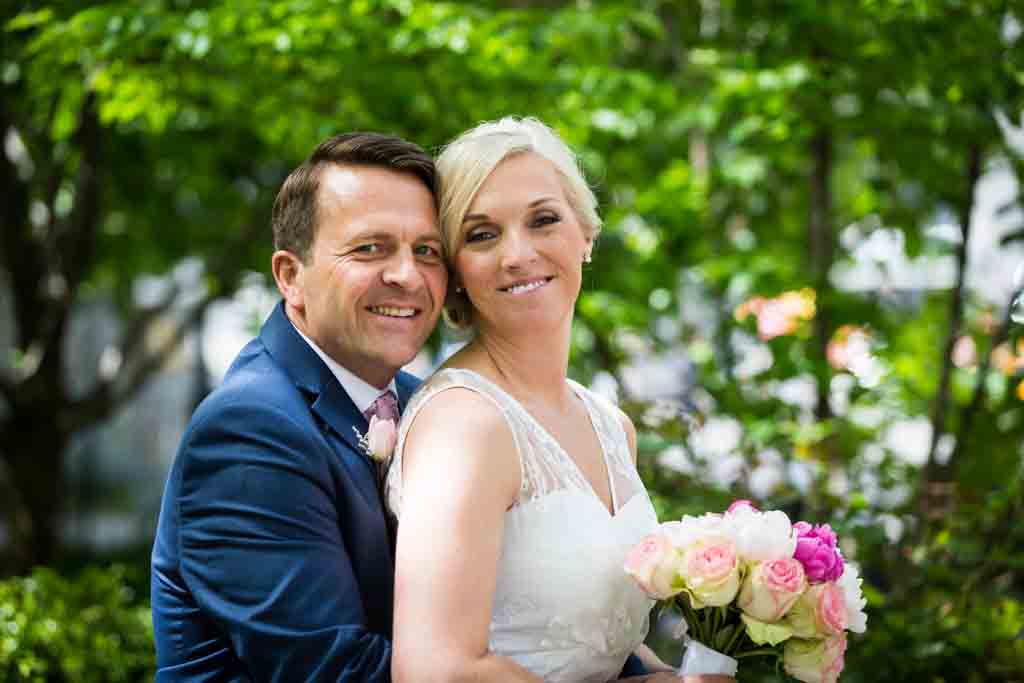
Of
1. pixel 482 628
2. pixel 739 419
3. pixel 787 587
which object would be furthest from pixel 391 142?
pixel 739 419

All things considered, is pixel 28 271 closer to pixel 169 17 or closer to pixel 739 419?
pixel 169 17

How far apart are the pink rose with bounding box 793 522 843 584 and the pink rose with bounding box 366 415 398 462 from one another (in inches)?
34.9

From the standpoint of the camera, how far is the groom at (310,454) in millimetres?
A: 2416

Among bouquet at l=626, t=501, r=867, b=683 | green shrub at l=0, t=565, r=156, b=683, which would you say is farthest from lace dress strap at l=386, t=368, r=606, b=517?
green shrub at l=0, t=565, r=156, b=683

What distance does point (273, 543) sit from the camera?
2.43 metres

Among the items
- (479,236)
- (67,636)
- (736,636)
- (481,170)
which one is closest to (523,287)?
(479,236)

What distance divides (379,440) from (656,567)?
659 millimetres

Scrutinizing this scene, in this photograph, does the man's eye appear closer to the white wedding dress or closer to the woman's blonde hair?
the woman's blonde hair

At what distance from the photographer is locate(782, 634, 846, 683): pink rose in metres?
2.49

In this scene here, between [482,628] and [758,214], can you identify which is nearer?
[482,628]

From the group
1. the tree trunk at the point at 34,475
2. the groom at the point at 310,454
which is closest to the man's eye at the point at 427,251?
the groom at the point at 310,454

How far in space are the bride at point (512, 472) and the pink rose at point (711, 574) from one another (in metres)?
0.25

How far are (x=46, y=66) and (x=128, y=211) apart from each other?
Answer: 3469mm

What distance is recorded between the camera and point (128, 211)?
27.2 feet
